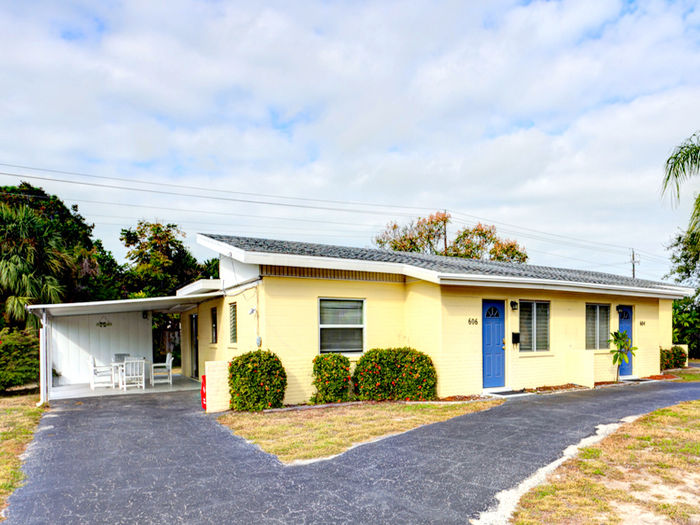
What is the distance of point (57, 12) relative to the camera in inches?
389

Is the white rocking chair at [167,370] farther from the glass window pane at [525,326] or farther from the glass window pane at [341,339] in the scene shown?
the glass window pane at [525,326]

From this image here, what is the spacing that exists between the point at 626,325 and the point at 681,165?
8805 mm

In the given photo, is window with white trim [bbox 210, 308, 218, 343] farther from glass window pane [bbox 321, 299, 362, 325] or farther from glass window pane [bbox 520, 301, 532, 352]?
glass window pane [bbox 520, 301, 532, 352]

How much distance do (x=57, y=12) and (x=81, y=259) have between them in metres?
10.5

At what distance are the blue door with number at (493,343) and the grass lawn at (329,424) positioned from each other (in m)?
1.41

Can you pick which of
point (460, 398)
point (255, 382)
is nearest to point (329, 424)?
point (255, 382)

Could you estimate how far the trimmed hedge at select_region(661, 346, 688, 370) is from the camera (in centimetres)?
1769

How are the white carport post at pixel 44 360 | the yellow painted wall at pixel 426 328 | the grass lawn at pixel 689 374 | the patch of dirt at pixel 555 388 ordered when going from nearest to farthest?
the yellow painted wall at pixel 426 328 → the white carport post at pixel 44 360 → the patch of dirt at pixel 555 388 → the grass lawn at pixel 689 374

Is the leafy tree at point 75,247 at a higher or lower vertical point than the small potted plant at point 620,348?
higher

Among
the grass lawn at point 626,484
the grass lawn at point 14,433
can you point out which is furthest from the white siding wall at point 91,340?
the grass lawn at point 626,484

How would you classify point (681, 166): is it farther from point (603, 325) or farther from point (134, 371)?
point (134, 371)

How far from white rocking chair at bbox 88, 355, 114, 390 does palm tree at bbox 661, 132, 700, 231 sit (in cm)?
1370

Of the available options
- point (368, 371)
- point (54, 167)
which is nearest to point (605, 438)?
point (368, 371)

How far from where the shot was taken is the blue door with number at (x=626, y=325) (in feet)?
48.8
